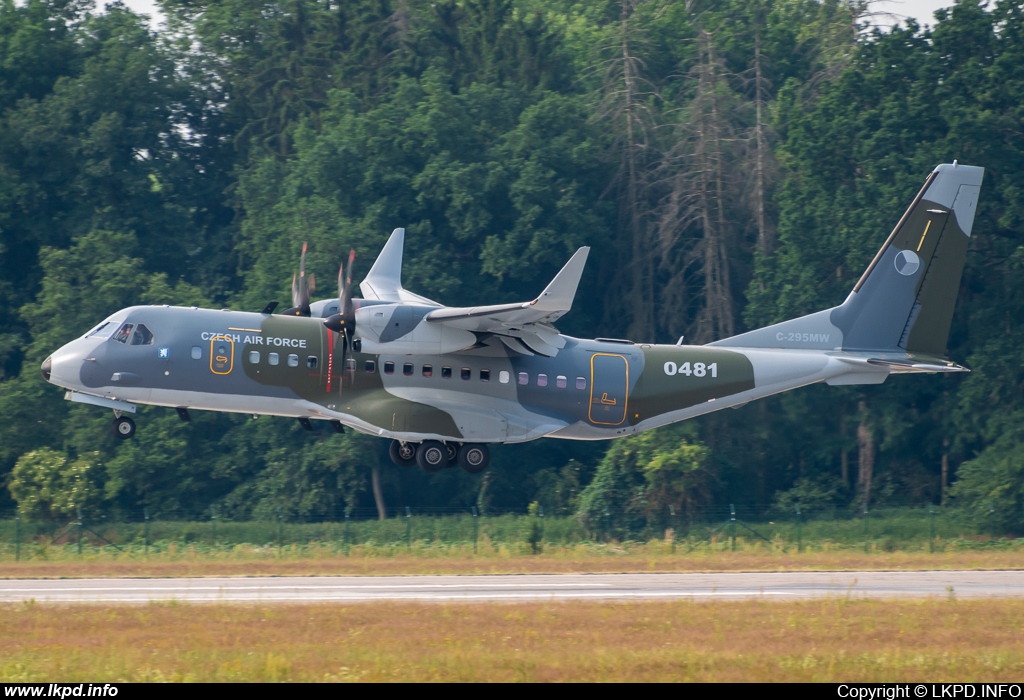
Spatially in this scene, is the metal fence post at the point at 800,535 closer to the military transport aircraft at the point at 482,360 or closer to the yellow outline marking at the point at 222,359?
the military transport aircraft at the point at 482,360

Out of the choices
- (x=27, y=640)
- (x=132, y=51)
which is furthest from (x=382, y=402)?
(x=132, y=51)

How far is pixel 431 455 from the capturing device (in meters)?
25.7

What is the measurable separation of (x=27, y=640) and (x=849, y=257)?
29.8 metres

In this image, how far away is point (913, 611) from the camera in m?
19.2

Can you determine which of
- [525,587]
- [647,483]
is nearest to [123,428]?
[525,587]

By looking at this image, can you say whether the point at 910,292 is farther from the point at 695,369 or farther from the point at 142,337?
the point at 142,337

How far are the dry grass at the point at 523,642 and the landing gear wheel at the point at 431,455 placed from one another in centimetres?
632

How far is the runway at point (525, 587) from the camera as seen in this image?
68.0 feet

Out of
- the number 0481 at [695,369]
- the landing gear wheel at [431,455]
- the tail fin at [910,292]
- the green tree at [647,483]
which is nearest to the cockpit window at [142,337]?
the landing gear wheel at [431,455]

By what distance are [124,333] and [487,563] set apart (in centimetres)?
960

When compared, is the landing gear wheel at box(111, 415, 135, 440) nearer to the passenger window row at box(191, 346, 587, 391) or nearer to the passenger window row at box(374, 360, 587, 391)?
the passenger window row at box(191, 346, 587, 391)

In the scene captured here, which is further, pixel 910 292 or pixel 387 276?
pixel 387 276

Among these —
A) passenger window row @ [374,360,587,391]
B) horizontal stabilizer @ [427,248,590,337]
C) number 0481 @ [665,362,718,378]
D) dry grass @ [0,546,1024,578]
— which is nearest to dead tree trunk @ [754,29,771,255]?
dry grass @ [0,546,1024,578]

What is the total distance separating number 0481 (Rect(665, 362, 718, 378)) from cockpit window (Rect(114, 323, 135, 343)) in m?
11.2
